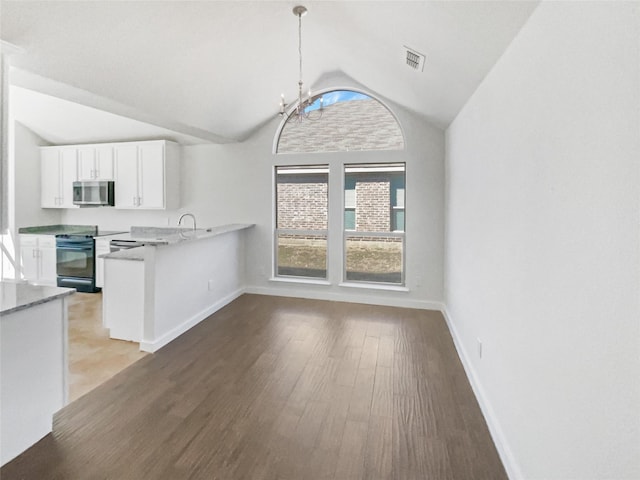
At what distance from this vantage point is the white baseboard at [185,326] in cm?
340

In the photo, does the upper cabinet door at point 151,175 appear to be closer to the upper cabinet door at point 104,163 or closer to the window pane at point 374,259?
the upper cabinet door at point 104,163

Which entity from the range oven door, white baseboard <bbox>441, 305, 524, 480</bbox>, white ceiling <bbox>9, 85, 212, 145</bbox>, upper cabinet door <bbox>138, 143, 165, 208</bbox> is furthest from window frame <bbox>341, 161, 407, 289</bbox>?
the range oven door

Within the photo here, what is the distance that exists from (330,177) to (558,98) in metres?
3.87

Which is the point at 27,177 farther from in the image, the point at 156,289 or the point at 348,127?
the point at 348,127

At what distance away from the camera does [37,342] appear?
2037 mm

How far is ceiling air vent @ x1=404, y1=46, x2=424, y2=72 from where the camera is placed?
266 cm

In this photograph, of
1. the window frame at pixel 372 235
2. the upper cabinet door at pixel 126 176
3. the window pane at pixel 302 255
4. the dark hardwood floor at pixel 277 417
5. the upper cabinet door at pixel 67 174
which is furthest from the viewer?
the upper cabinet door at pixel 67 174

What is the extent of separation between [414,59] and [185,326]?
3557 millimetres

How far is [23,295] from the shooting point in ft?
6.65

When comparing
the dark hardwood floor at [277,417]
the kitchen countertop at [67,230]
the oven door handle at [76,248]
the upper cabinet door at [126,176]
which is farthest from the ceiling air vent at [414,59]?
the oven door handle at [76,248]

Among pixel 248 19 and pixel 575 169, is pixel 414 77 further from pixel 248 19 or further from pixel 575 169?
pixel 575 169

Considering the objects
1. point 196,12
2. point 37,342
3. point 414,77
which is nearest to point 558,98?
point 414,77

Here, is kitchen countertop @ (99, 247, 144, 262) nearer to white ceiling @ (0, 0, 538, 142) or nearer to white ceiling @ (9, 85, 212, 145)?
white ceiling @ (0, 0, 538, 142)

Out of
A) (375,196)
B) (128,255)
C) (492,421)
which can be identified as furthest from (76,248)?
(492,421)
